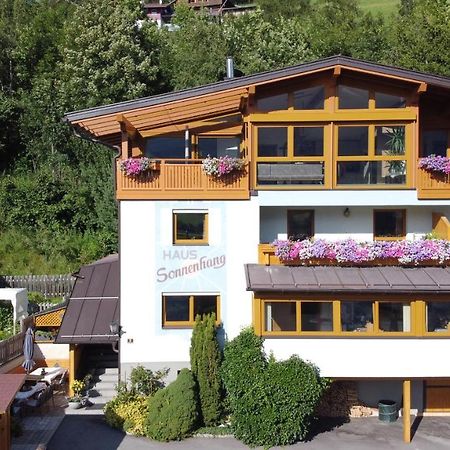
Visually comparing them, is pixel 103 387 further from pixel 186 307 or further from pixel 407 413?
pixel 407 413

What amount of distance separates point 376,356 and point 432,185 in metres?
5.28

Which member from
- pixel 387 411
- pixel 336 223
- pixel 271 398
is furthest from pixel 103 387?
pixel 336 223

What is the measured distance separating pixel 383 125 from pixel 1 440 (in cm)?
1356

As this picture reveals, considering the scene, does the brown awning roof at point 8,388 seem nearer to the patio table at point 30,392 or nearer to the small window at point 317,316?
the patio table at point 30,392

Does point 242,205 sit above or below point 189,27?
below

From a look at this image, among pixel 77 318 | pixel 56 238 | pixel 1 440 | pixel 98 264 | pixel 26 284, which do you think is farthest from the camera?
pixel 56 238

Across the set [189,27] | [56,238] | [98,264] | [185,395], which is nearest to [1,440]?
[185,395]

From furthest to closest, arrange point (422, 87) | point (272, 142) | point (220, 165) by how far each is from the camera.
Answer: point (272, 142) → point (220, 165) → point (422, 87)

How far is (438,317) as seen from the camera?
1848 centimetres

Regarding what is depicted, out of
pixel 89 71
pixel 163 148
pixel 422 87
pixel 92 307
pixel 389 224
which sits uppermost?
pixel 89 71

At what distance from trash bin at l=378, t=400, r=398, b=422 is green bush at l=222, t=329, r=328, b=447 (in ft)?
9.68

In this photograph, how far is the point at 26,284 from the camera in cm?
2922

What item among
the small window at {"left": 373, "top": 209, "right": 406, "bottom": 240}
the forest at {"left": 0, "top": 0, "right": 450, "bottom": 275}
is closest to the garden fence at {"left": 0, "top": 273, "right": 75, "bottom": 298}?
the forest at {"left": 0, "top": 0, "right": 450, "bottom": 275}

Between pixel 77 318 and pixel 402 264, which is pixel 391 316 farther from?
pixel 77 318
